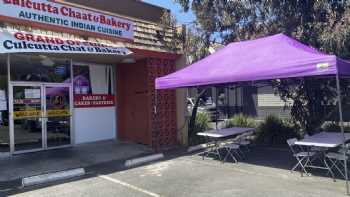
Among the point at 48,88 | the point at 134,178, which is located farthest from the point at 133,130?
the point at 134,178

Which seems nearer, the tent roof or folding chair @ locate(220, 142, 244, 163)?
the tent roof

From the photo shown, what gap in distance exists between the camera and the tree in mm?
10898

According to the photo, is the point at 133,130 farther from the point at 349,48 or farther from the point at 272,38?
the point at 349,48

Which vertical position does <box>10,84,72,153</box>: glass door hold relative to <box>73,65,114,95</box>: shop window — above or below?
below

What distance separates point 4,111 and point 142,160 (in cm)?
422

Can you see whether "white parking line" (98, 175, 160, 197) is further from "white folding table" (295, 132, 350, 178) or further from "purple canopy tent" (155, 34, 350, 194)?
"white folding table" (295, 132, 350, 178)

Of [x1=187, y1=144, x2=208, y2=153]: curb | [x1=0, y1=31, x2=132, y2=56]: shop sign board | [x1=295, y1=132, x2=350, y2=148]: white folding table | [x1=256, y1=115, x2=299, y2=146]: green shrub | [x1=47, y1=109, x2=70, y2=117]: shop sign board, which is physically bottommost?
[x1=187, y1=144, x2=208, y2=153]: curb

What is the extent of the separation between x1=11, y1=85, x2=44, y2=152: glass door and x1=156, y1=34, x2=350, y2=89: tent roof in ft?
12.5

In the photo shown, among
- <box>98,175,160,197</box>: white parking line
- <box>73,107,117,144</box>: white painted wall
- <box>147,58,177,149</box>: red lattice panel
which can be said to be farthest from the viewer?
<box>73,107,117,144</box>: white painted wall

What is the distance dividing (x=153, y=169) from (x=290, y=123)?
6.46 m

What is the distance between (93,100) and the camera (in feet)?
42.9

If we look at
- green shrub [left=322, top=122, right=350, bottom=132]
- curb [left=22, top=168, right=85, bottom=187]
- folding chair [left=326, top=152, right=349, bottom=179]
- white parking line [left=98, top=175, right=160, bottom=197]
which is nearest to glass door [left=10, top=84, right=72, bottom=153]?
curb [left=22, top=168, right=85, bottom=187]

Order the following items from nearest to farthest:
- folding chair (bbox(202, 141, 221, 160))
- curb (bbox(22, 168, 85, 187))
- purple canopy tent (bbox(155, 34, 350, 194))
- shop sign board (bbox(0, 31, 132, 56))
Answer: purple canopy tent (bbox(155, 34, 350, 194))
curb (bbox(22, 168, 85, 187))
shop sign board (bbox(0, 31, 132, 56))
folding chair (bbox(202, 141, 221, 160))

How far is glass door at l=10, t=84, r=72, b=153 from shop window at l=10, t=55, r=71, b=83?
0.22 metres
